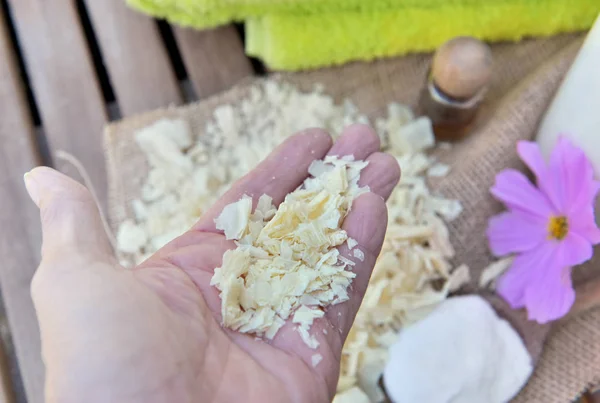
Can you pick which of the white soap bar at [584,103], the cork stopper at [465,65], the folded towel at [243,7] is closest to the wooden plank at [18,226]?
the folded towel at [243,7]

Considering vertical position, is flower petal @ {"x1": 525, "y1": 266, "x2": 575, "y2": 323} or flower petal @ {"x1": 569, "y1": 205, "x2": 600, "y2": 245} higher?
flower petal @ {"x1": 569, "y1": 205, "x2": 600, "y2": 245}

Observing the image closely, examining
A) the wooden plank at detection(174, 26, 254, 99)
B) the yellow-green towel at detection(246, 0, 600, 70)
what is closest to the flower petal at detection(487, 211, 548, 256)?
the yellow-green towel at detection(246, 0, 600, 70)

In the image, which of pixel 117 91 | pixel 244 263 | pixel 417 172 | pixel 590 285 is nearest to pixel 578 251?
pixel 590 285

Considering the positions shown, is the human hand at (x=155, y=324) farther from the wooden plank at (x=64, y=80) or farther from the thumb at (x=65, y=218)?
the wooden plank at (x=64, y=80)

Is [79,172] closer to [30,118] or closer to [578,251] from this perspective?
[30,118]

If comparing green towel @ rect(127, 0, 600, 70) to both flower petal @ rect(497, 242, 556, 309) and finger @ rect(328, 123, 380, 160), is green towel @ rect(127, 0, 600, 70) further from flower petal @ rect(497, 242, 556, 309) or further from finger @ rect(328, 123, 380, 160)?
flower petal @ rect(497, 242, 556, 309)

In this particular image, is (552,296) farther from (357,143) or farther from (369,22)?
(369,22)
